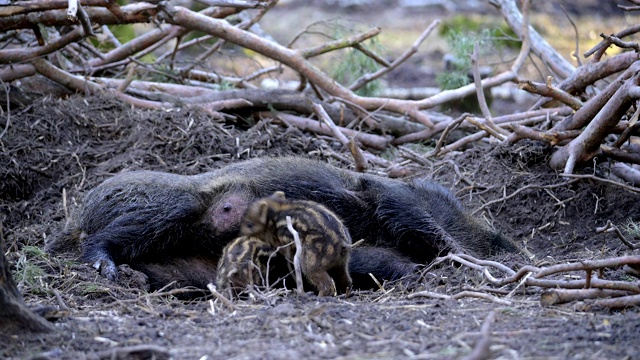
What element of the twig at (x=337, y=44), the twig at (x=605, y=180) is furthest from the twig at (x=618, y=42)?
the twig at (x=337, y=44)

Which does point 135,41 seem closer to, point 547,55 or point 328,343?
point 547,55

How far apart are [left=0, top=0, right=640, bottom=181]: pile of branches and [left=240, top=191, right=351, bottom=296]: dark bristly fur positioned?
149cm

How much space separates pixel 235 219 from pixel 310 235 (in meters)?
0.89

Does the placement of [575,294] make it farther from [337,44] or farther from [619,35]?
[337,44]

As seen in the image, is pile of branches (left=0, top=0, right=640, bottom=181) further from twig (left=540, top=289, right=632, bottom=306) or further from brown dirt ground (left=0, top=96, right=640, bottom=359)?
twig (left=540, top=289, right=632, bottom=306)

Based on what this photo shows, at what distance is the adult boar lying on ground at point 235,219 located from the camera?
17.0 ft

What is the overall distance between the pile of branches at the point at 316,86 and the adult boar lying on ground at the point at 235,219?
2.46 ft

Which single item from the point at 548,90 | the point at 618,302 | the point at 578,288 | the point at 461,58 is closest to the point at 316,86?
the point at 461,58

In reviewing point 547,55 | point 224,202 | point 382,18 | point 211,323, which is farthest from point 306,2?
point 211,323

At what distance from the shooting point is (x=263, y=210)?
4.77 meters

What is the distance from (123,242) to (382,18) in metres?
15.7

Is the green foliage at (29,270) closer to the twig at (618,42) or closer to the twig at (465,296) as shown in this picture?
the twig at (465,296)

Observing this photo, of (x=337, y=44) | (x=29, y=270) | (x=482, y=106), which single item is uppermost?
(x=337, y=44)

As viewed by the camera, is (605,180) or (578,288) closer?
(578,288)
